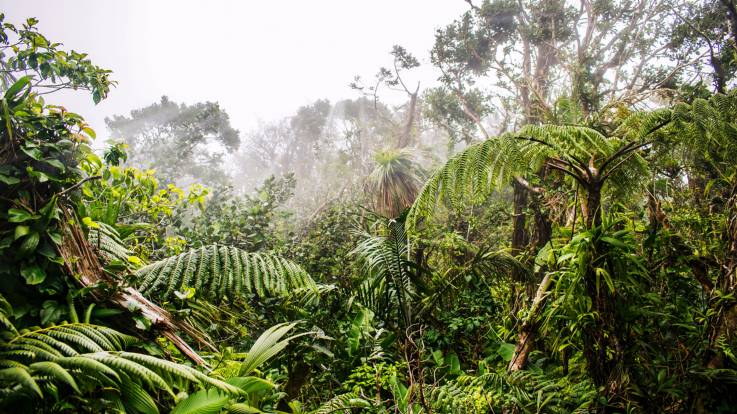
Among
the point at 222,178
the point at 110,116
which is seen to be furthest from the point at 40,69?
the point at 110,116

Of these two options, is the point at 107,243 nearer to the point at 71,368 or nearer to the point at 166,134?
the point at 71,368

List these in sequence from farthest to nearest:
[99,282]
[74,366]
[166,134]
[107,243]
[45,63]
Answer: [166,134] → [45,63] → [107,243] → [99,282] → [74,366]

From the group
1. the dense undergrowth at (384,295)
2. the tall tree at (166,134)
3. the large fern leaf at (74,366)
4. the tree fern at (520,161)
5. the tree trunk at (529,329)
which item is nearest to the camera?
the large fern leaf at (74,366)

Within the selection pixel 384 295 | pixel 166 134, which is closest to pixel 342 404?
pixel 384 295

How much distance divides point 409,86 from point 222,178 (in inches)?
596

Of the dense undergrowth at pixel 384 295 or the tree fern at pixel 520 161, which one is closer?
the dense undergrowth at pixel 384 295

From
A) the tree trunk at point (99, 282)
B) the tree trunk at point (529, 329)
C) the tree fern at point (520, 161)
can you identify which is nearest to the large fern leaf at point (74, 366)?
the tree trunk at point (99, 282)

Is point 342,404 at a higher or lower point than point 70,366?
lower

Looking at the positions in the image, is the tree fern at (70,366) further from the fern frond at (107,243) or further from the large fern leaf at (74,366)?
the fern frond at (107,243)

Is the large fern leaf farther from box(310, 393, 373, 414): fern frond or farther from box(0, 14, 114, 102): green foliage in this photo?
box(0, 14, 114, 102): green foliage

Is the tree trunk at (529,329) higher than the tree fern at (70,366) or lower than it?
lower

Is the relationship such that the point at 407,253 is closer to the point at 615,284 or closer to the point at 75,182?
the point at 615,284

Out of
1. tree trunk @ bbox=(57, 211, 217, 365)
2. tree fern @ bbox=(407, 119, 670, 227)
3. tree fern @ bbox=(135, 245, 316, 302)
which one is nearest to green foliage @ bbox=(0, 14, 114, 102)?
tree trunk @ bbox=(57, 211, 217, 365)

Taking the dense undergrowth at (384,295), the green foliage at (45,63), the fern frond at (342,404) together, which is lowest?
the fern frond at (342,404)
